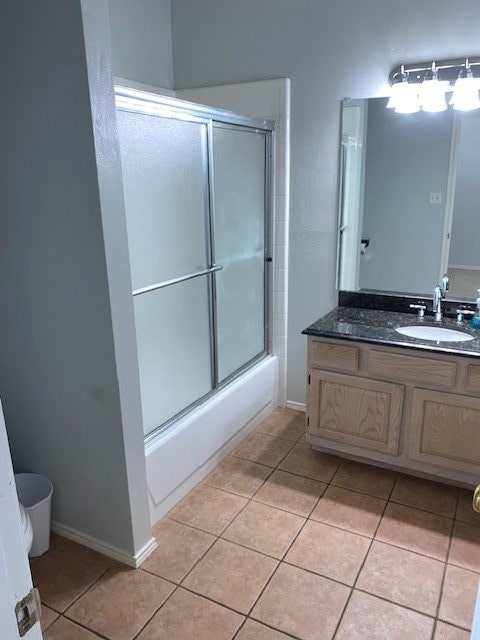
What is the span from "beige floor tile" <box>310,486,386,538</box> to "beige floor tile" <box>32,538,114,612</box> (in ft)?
3.11

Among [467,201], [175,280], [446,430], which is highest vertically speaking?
[467,201]

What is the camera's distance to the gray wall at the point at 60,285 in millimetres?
1490

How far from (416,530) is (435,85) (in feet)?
6.65

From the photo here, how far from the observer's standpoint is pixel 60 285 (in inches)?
67.3

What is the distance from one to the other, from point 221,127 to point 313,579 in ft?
6.91

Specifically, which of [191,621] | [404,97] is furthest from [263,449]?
[404,97]

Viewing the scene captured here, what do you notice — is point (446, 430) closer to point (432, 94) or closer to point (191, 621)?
point (191, 621)

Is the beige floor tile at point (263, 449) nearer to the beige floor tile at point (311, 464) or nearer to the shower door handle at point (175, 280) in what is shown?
the beige floor tile at point (311, 464)

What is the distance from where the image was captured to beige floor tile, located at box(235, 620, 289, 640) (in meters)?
1.60

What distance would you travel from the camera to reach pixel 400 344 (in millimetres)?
2211

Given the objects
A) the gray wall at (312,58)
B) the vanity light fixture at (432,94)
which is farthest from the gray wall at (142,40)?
the vanity light fixture at (432,94)

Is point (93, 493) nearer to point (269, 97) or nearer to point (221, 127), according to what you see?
point (221, 127)

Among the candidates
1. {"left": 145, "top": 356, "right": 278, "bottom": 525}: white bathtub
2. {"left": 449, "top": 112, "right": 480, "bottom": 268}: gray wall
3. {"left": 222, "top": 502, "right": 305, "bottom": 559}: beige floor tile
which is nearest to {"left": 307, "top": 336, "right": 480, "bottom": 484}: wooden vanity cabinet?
{"left": 145, "top": 356, "right": 278, "bottom": 525}: white bathtub

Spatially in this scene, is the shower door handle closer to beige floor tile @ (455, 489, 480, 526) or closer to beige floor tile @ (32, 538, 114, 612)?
beige floor tile @ (32, 538, 114, 612)
